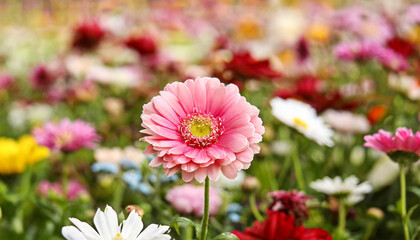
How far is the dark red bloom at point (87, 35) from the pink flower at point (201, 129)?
1.01 metres

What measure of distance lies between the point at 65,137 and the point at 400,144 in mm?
507

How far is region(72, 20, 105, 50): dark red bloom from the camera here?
1352 millimetres

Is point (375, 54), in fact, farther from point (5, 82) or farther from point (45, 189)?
point (5, 82)

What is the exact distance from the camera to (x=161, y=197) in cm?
69

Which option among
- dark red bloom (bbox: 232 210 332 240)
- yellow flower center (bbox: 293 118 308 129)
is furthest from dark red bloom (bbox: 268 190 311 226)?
yellow flower center (bbox: 293 118 308 129)

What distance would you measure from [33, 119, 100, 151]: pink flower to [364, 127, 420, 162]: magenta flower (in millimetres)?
461

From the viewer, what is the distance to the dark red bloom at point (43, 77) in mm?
1443

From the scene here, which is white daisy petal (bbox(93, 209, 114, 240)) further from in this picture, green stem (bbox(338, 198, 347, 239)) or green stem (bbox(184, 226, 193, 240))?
green stem (bbox(338, 198, 347, 239))

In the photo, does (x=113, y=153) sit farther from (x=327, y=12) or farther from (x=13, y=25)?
(x=13, y=25)

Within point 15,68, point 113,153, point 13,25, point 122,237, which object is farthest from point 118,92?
point 13,25

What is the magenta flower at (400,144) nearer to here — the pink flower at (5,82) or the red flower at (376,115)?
the red flower at (376,115)

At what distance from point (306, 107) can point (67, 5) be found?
1.74 meters

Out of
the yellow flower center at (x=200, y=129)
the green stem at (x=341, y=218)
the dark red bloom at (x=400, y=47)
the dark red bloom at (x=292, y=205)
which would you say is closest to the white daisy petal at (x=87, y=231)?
the yellow flower center at (x=200, y=129)

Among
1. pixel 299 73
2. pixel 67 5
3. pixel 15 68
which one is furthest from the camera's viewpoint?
pixel 67 5
